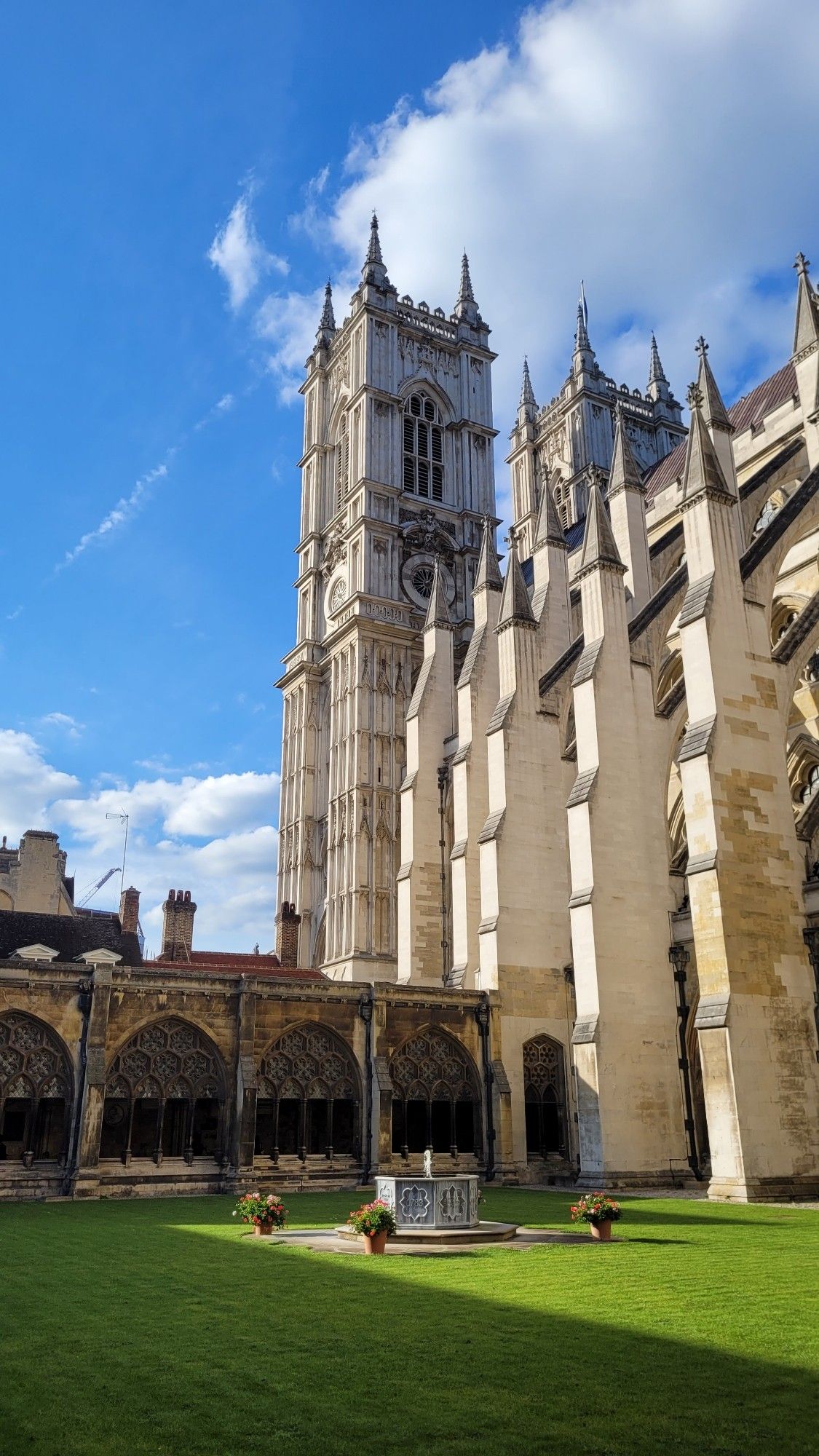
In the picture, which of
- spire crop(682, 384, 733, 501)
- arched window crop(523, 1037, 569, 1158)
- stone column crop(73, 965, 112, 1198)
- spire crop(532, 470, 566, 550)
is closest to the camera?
stone column crop(73, 965, 112, 1198)

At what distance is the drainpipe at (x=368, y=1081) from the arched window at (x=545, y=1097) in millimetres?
4121

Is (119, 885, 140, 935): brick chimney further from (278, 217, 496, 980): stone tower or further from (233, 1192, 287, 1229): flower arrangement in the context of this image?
(233, 1192, 287, 1229): flower arrangement

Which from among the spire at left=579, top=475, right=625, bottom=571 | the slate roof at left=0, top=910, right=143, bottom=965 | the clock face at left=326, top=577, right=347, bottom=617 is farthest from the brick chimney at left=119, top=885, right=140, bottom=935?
the spire at left=579, top=475, right=625, bottom=571

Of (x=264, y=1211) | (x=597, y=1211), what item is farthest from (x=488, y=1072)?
(x=597, y=1211)

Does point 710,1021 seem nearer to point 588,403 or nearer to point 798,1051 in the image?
point 798,1051

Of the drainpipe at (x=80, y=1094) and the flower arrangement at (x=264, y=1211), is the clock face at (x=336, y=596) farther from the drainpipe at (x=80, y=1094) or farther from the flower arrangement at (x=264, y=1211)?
the flower arrangement at (x=264, y=1211)

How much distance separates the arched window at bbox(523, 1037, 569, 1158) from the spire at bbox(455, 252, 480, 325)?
41533 millimetres

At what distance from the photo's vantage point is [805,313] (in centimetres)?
2827

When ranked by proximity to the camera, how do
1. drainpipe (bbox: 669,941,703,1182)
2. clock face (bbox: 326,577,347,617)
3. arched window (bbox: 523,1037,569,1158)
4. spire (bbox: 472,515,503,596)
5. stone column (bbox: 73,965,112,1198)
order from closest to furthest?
stone column (bbox: 73,965,112,1198) → drainpipe (bbox: 669,941,703,1182) → arched window (bbox: 523,1037,569,1158) → spire (bbox: 472,515,503,596) → clock face (bbox: 326,577,347,617)

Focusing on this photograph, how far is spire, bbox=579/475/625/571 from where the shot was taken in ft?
86.9

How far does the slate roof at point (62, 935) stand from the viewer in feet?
91.0

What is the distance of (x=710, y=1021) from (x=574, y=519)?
38.1m

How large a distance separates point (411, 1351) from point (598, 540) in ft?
72.4

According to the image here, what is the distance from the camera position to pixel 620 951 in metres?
23.2
